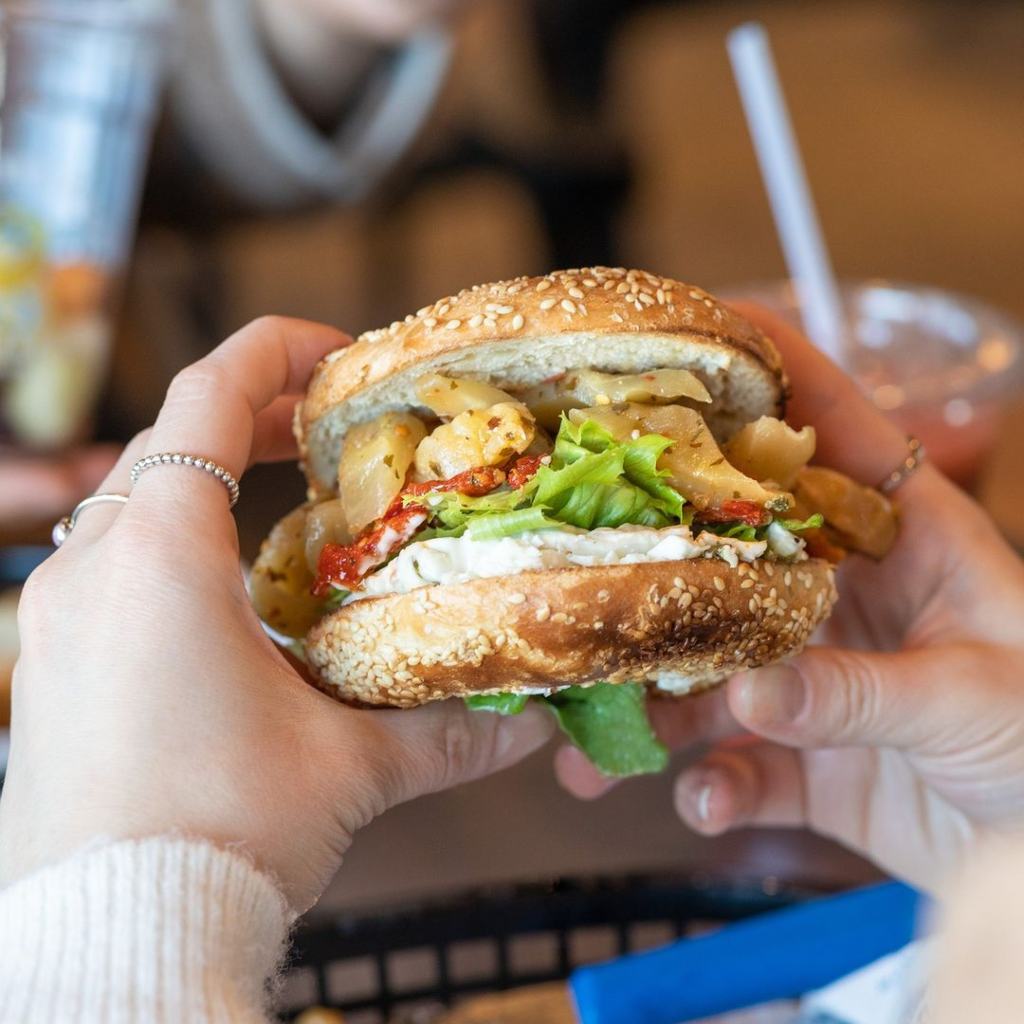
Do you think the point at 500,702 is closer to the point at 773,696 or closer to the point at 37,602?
the point at 773,696

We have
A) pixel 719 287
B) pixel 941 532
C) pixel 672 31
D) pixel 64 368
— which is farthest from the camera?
pixel 672 31

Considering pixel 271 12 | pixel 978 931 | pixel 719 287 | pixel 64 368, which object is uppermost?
pixel 271 12

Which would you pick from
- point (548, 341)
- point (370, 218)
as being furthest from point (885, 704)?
point (370, 218)

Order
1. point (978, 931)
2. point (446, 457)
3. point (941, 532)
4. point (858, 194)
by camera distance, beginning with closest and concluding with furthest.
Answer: point (978, 931)
point (446, 457)
point (941, 532)
point (858, 194)

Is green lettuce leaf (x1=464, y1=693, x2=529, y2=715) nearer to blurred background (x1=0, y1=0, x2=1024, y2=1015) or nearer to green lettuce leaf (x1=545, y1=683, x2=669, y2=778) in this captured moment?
green lettuce leaf (x1=545, y1=683, x2=669, y2=778)

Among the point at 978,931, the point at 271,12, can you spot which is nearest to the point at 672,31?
the point at 271,12

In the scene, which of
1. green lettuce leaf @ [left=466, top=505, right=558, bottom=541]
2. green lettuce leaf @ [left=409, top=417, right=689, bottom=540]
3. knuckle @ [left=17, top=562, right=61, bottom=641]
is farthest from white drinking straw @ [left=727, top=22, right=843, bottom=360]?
knuckle @ [left=17, top=562, right=61, bottom=641]

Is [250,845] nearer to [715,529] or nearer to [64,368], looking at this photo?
[715,529]
